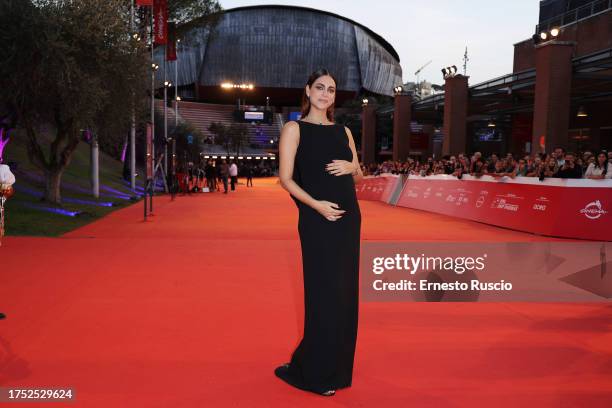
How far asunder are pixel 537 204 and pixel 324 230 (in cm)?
1034

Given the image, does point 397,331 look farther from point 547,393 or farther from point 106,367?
point 106,367

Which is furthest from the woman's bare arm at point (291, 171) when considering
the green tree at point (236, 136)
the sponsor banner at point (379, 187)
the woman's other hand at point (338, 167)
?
A: the green tree at point (236, 136)

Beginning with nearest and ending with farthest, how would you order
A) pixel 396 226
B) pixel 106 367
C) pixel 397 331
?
pixel 106 367
pixel 397 331
pixel 396 226

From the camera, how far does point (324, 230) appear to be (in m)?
3.51

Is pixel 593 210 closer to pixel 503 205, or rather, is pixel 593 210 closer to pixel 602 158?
pixel 602 158

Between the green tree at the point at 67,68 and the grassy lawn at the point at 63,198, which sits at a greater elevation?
the green tree at the point at 67,68

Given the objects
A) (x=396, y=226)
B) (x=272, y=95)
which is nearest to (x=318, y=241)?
(x=396, y=226)

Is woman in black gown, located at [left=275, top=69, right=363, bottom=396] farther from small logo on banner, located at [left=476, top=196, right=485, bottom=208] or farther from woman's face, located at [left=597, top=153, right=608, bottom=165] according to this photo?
small logo on banner, located at [left=476, top=196, right=485, bottom=208]

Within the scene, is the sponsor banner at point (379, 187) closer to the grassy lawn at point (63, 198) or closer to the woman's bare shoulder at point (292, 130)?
the grassy lawn at point (63, 198)

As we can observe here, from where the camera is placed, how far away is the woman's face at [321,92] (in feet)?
11.8

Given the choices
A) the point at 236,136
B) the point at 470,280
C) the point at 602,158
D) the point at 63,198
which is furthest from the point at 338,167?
the point at 236,136

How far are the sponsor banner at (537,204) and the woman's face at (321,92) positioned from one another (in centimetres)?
934

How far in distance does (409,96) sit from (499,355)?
36.5 m

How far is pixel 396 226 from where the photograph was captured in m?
14.4
